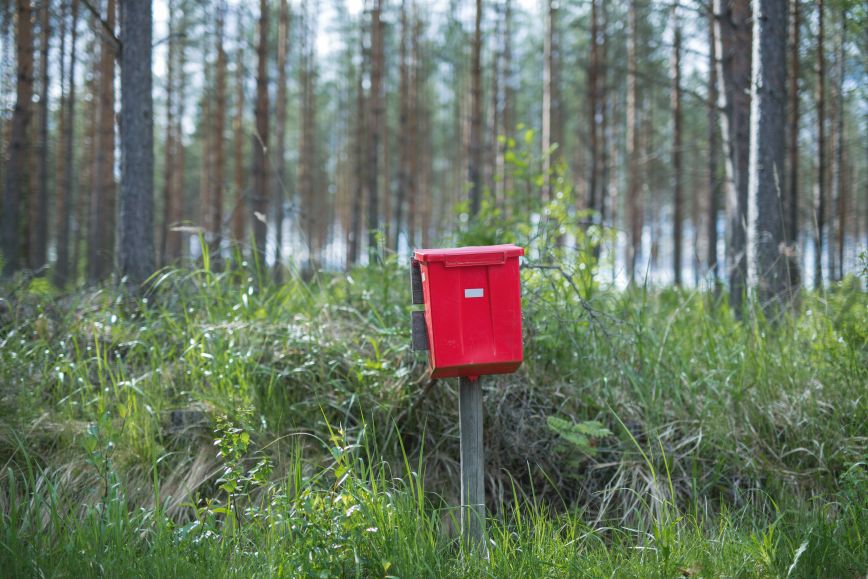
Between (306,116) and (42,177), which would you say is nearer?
(42,177)

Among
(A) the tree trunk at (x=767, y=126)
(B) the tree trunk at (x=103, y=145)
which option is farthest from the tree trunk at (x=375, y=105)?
(A) the tree trunk at (x=767, y=126)

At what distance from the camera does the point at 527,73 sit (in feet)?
89.1

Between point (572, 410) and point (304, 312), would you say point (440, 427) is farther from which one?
point (304, 312)

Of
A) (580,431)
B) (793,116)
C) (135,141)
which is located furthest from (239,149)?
(580,431)

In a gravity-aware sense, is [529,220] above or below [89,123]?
below

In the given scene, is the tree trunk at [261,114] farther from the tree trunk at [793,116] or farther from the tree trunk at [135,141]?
the tree trunk at [793,116]

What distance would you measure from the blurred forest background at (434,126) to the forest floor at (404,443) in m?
0.57

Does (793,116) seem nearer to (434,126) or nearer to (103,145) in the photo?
(103,145)

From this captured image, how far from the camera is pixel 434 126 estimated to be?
1106 inches

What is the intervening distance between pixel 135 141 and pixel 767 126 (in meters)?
5.25

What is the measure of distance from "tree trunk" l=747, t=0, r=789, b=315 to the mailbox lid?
10.3ft

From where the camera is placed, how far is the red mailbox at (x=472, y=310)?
243 cm

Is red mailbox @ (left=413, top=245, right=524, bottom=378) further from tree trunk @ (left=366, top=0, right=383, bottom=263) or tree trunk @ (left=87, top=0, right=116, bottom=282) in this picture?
tree trunk @ (left=87, top=0, right=116, bottom=282)

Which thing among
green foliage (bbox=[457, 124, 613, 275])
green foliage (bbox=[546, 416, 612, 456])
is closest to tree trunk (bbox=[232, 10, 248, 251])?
green foliage (bbox=[457, 124, 613, 275])
